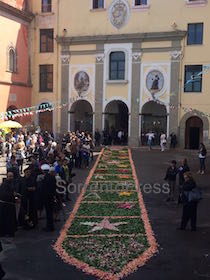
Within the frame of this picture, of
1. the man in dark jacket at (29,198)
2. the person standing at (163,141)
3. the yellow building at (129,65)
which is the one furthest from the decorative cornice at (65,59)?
the man in dark jacket at (29,198)

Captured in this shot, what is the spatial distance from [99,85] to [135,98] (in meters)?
3.59

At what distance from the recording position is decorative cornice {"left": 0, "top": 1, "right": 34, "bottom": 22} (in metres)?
31.6

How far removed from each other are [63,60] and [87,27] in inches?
147

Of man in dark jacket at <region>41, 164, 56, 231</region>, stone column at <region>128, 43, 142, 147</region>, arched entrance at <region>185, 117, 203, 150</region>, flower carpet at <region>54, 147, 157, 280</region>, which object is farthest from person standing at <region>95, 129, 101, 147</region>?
man in dark jacket at <region>41, 164, 56, 231</region>

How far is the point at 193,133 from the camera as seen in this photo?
33.6m

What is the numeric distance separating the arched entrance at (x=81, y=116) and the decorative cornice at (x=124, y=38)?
566 cm

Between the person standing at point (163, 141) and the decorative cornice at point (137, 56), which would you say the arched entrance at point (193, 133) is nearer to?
the person standing at point (163, 141)

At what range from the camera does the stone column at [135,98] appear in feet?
111

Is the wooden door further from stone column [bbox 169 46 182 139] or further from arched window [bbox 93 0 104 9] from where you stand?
stone column [bbox 169 46 182 139]

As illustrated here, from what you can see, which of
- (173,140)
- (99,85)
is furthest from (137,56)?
(173,140)

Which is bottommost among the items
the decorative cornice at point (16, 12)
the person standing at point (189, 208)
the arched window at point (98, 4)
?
the person standing at point (189, 208)

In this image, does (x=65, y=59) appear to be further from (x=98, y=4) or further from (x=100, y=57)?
(x=98, y=4)

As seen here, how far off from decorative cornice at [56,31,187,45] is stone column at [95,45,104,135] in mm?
787

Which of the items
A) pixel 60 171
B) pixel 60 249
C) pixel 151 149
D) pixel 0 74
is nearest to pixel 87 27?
pixel 0 74
